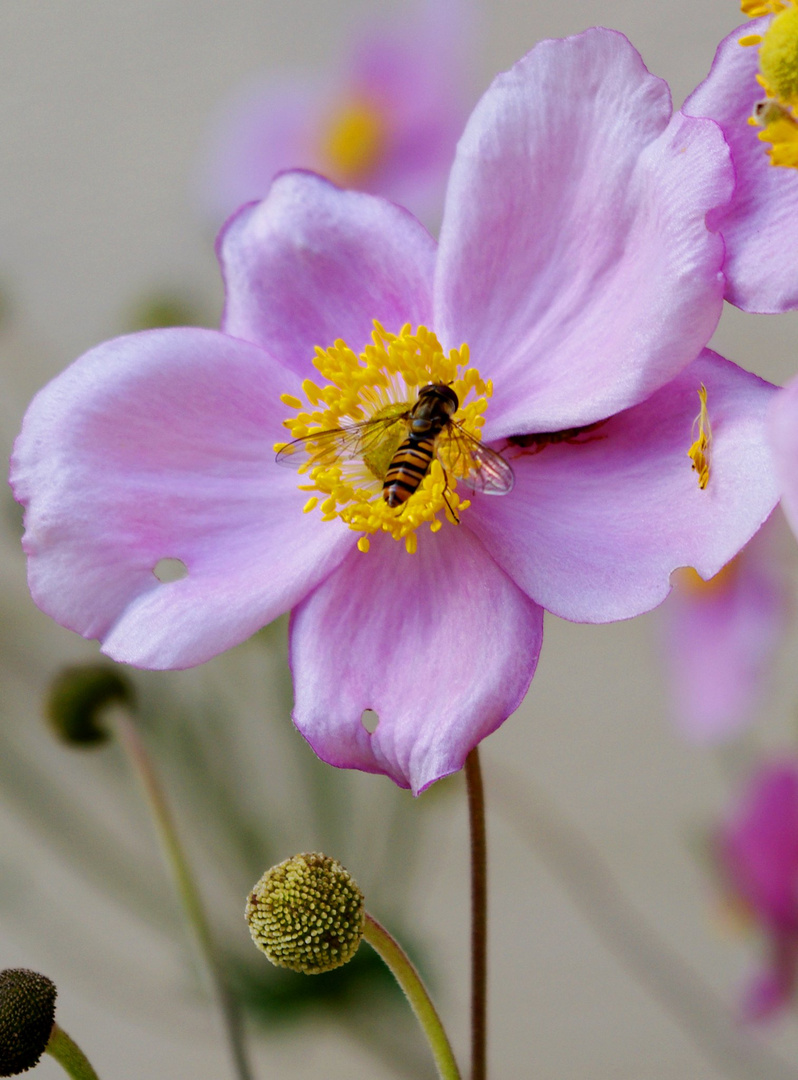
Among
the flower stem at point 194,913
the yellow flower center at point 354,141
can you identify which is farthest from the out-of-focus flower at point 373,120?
the flower stem at point 194,913

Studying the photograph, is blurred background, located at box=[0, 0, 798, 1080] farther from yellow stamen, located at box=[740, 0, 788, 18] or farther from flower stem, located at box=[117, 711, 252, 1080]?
yellow stamen, located at box=[740, 0, 788, 18]

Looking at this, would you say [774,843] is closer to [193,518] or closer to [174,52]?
[193,518]

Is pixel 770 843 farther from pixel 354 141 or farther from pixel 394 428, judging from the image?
pixel 354 141

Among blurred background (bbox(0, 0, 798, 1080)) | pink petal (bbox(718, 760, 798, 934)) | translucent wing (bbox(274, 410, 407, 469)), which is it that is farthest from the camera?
blurred background (bbox(0, 0, 798, 1080))

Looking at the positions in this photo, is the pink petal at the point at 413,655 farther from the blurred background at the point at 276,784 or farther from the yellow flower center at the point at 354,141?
the yellow flower center at the point at 354,141

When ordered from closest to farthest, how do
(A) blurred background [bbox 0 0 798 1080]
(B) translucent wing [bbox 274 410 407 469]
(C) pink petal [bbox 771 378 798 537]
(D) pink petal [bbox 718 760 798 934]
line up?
(C) pink petal [bbox 771 378 798 537] < (B) translucent wing [bbox 274 410 407 469] < (D) pink petal [bbox 718 760 798 934] < (A) blurred background [bbox 0 0 798 1080]

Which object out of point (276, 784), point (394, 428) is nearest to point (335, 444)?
point (394, 428)

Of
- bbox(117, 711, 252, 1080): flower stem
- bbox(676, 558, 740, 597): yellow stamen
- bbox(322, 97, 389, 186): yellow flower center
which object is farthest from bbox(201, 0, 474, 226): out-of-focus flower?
bbox(117, 711, 252, 1080): flower stem
